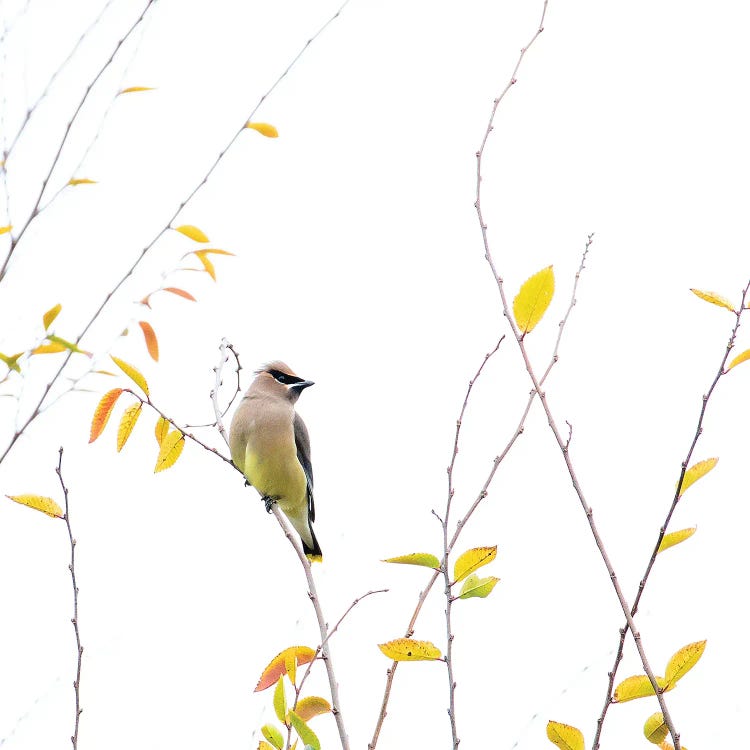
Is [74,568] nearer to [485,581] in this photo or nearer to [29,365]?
[29,365]

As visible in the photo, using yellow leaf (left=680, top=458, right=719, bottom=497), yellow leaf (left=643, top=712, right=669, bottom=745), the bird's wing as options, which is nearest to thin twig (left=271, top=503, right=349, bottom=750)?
yellow leaf (left=643, top=712, right=669, bottom=745)

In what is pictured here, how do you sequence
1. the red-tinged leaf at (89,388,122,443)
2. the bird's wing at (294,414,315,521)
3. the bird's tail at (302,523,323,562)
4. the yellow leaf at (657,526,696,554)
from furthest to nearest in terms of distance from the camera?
the bird's tail at (302,523,323,562), the bird's wing at (294,414,315,521), the red-tinged leaf at (89,388,122,443), the yellow leaf at (657,526,696,554)

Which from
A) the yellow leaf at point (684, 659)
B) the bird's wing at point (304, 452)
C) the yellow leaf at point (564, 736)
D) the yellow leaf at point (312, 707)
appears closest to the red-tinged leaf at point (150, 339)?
the yellow leaf at point (312, 707)

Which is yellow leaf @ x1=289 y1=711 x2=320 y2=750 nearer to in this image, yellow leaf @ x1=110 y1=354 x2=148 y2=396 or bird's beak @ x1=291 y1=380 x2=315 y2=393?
yellow leaf @ x1=110 y1=354 x2=148 y2=396

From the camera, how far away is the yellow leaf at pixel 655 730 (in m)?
2.41

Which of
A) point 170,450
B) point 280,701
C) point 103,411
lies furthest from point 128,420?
point 280,701

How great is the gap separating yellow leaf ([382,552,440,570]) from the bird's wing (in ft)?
13.4

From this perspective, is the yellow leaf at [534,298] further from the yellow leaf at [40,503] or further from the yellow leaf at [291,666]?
the yellow leaf at [40,503]

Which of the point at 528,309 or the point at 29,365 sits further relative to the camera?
the point at 528,309

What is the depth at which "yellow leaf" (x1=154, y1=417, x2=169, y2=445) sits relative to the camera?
3.58m

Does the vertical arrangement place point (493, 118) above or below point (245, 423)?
below

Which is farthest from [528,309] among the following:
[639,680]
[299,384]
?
[299,384]

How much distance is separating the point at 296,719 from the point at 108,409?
4.23 feet

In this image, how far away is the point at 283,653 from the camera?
9.25ft
